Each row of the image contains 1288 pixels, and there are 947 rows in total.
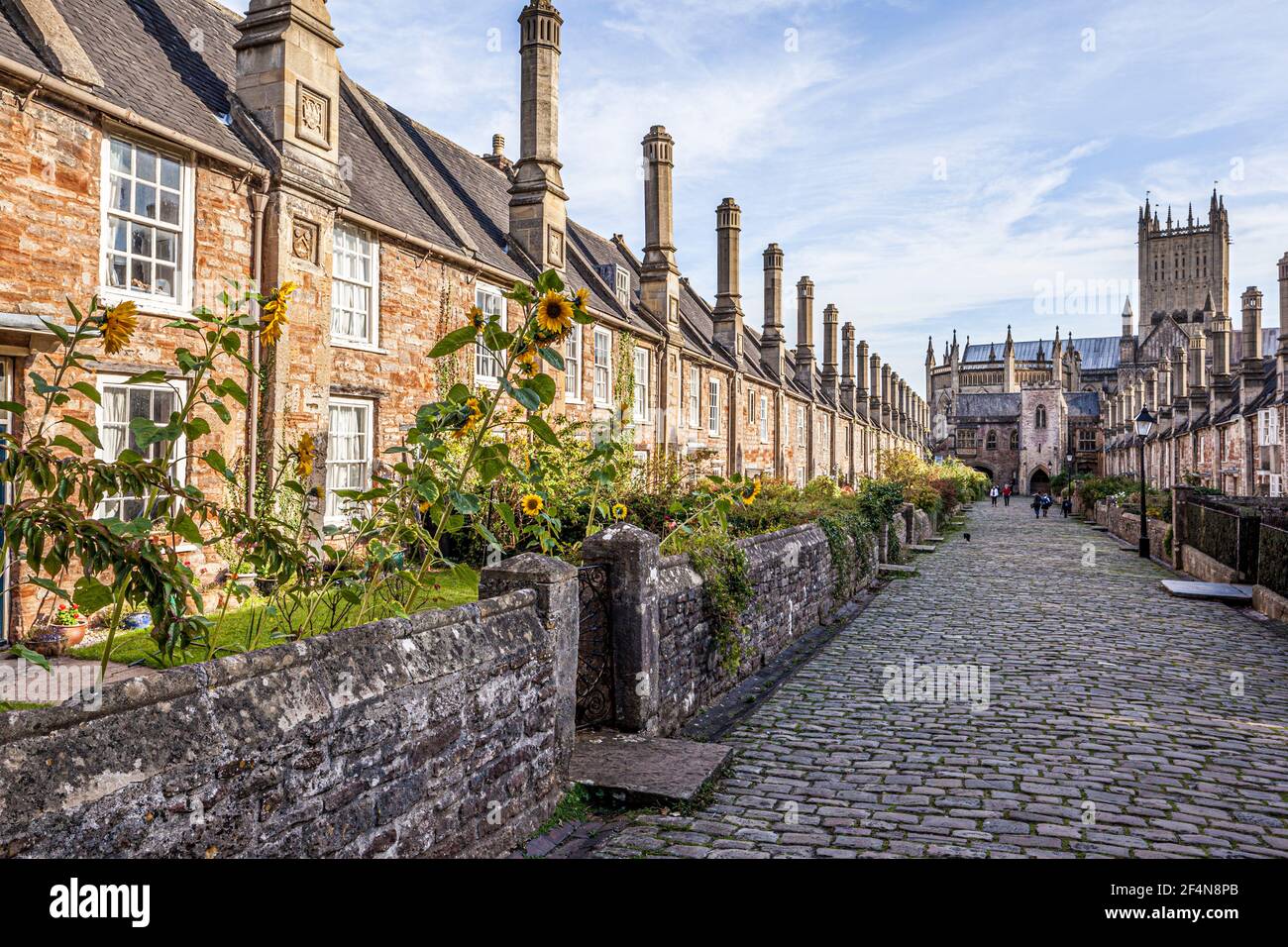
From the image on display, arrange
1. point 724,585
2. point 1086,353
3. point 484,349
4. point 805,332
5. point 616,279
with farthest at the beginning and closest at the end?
1. point 1086,353
2. point 805,332
3. point 616,279
4. point 484,349
5. point 724,585

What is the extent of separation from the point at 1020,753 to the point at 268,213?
11408mm

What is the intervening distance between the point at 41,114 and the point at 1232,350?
10410 cm

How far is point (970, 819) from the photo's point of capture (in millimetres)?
5293

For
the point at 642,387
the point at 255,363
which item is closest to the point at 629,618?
the point at 255,363

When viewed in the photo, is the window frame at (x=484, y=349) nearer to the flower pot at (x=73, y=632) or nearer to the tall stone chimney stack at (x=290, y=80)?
the tall stone chimney stack at (x=290, y=80)

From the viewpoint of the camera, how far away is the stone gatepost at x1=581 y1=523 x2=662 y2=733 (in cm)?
671

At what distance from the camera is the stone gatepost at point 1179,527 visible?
21000mm

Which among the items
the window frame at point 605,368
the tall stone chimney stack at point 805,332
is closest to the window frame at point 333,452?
the window frame at point 605,368

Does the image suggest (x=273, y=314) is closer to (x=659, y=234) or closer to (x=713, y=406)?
(x=659, y=234)

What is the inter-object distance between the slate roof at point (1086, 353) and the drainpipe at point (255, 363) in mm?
110269

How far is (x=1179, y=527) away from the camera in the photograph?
21.2 metres

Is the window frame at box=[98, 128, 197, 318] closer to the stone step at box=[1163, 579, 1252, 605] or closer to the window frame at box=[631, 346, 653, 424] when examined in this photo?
the window frame at box=[631, 346, 653, 424]
